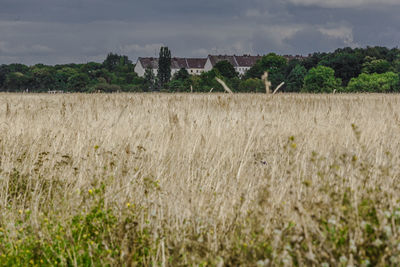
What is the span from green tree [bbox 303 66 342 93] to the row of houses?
87981 millimetres

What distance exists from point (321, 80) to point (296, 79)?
5.59 m

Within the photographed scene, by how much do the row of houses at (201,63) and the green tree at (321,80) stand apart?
88.0 metres

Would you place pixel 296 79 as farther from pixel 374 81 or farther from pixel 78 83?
pixel 78 83

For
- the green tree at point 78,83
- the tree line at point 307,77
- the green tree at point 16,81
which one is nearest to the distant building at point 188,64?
the tree line at point 307,77

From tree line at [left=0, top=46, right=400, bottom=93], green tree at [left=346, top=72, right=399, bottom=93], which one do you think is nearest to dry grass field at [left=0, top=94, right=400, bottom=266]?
tree line at [left=0, top=46, right=400, bottom=93]

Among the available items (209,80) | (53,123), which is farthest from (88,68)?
(53,123)

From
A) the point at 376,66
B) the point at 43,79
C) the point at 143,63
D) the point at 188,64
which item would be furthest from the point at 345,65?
the point at 188,64

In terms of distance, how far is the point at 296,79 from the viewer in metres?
89.0

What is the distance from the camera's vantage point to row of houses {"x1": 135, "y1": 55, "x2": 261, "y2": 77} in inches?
7126

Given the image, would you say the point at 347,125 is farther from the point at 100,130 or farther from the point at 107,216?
the point at 107,216

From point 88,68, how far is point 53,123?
14728cm

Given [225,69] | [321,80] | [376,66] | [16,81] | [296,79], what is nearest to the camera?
[321,80]

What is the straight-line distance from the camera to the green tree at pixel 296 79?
87294mm

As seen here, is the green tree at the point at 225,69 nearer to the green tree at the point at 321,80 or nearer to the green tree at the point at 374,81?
the green tree at the point at 321,80
